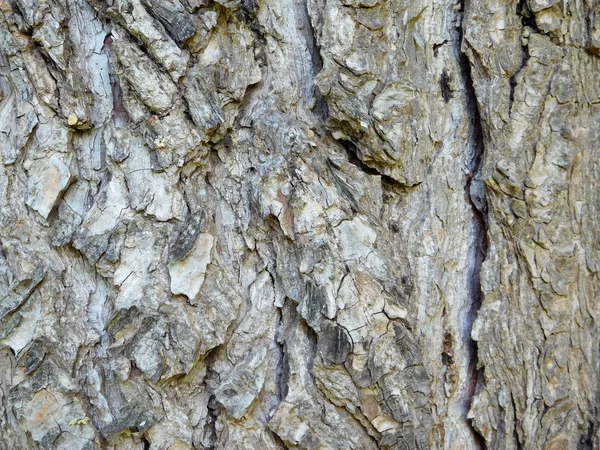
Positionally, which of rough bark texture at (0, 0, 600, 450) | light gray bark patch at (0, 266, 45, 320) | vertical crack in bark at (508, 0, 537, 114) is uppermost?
vertical crack in bark at (508, 0, 537, 114)

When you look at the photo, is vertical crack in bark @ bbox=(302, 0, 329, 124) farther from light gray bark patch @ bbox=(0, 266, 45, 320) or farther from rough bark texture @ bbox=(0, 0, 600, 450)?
light gray bark patch @ bbox=(0, 266, 45, 320)

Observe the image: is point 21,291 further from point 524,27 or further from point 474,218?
point 524,27

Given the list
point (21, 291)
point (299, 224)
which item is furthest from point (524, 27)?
point (21, 291)

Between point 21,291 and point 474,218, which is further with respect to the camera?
point 474,218

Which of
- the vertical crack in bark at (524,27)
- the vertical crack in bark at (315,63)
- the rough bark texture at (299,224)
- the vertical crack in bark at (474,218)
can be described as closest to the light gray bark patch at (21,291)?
the rough bark texture at (299,224)

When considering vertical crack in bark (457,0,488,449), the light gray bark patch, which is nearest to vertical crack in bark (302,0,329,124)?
vertical crack in bark (457,0,488,449)

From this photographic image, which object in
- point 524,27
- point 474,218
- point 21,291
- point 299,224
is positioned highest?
point 524,27

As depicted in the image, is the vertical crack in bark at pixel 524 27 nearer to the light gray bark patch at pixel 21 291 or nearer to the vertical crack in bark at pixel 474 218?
the vertical crack in bark at pixel 474 218

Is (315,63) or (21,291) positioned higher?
(315,63)
